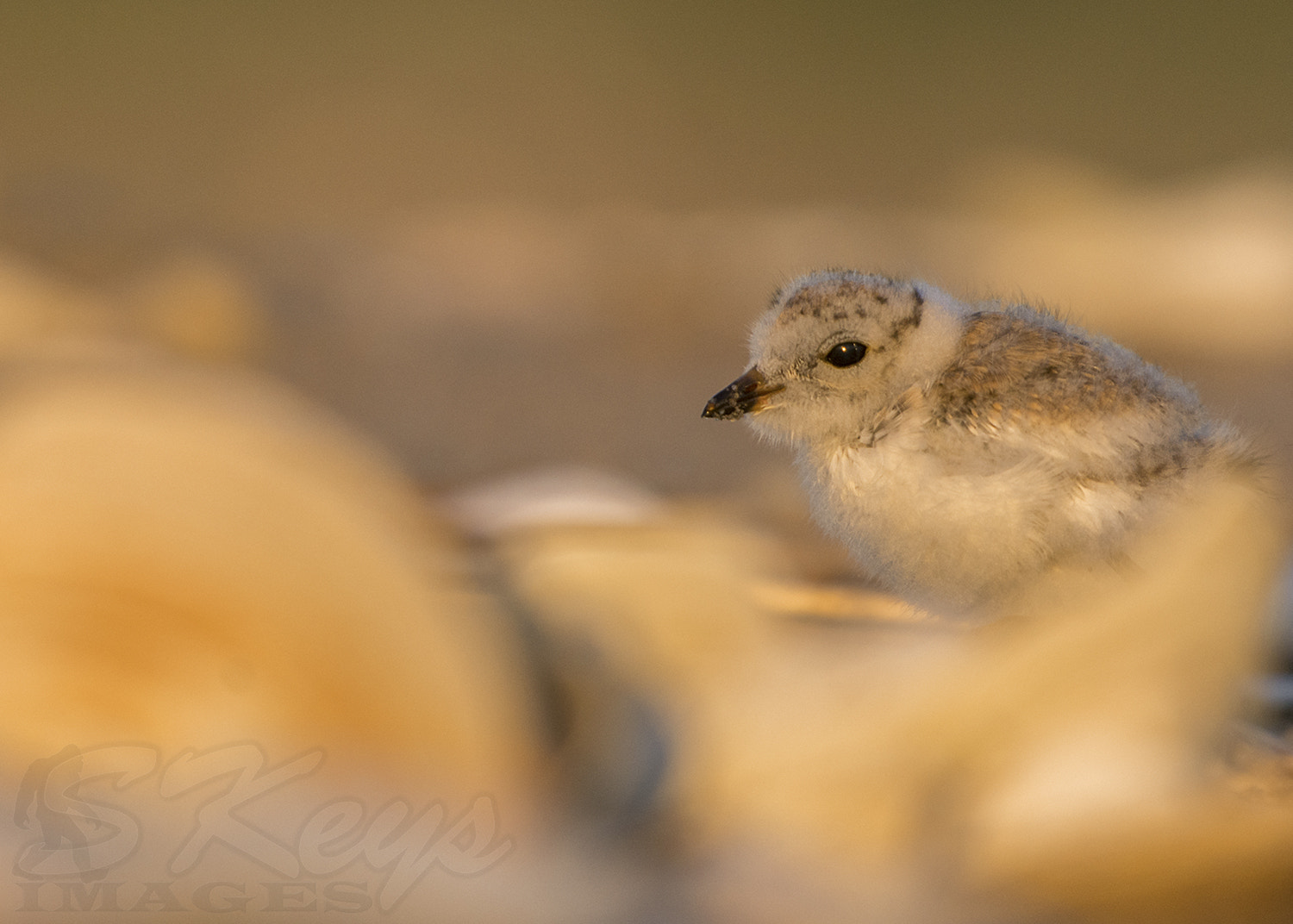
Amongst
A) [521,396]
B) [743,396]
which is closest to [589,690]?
[743,396]

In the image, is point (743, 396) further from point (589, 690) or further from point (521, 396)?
point (521, 396)

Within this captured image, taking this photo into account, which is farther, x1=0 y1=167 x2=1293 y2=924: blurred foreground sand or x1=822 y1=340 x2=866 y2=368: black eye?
x1=822 y1=340 x2=866 y2=368: black eye

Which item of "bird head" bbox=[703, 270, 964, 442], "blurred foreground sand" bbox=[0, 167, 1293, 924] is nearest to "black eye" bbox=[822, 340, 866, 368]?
"bird head" bbox=[703, 270, 964, 442]

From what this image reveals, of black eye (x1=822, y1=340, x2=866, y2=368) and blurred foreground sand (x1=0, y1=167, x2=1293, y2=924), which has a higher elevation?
black eye (x1=822, y1=340, x2=866, y2=368)

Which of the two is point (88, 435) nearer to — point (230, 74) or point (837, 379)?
point (837, 379)

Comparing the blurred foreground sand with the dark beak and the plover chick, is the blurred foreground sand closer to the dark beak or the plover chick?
the plover chick

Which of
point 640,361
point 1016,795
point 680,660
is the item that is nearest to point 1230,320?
point 640,361

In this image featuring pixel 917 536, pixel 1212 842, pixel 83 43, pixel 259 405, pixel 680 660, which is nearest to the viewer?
pixel 1212 842
